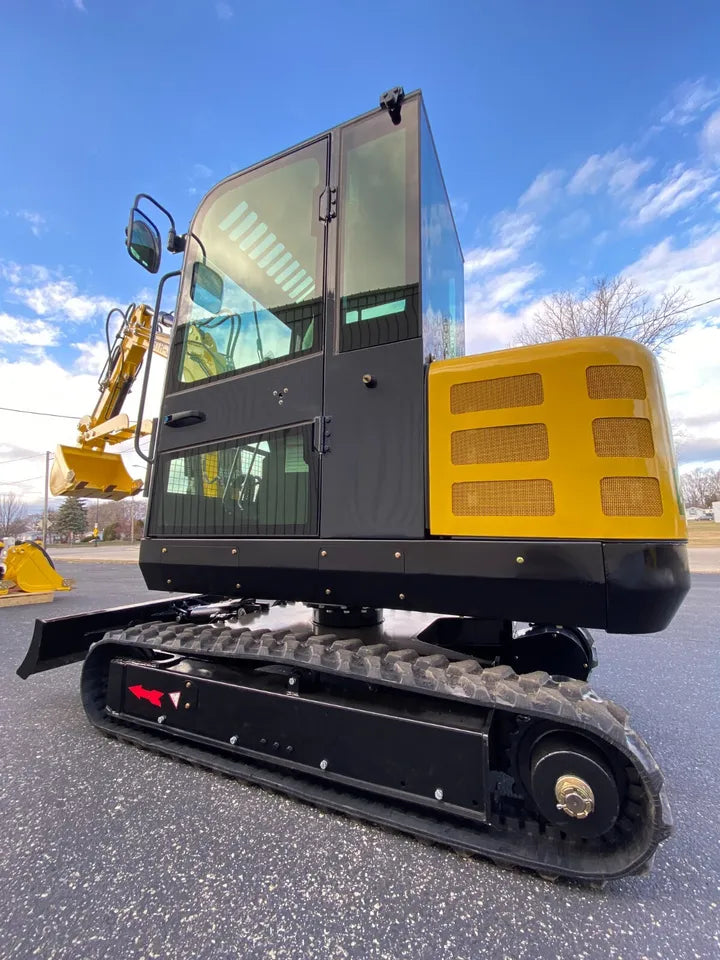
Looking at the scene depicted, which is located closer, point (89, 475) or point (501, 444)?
point (501, 444)

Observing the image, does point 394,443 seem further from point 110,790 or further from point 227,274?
point 110,790

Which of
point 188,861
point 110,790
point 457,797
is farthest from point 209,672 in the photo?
point 457,797

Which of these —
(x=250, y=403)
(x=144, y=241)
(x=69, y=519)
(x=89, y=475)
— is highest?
(x=69, y=519)

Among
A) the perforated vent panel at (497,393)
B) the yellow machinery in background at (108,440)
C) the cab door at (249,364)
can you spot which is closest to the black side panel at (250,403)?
the cab door at (249,364)

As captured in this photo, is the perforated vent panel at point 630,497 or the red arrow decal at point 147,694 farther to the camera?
the red arrow decal at point 147,694

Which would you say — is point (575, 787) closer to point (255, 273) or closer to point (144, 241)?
point (255, 273)

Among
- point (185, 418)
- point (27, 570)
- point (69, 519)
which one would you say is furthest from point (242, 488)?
Result: point (69, 519)

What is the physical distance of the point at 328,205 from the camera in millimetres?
1978

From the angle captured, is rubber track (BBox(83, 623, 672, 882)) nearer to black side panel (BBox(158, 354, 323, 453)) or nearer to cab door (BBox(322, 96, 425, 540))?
cab door (BBox(322, 96, 425, 540))

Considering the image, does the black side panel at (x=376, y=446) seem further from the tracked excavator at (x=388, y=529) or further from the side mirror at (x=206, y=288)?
the side mirror at (x=206, y=288)

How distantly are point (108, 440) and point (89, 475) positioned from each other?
1.33 ft

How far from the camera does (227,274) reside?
2.28 meters

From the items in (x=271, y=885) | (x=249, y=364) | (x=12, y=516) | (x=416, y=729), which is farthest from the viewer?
(x=12, y=516)

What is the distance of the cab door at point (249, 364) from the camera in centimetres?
192
